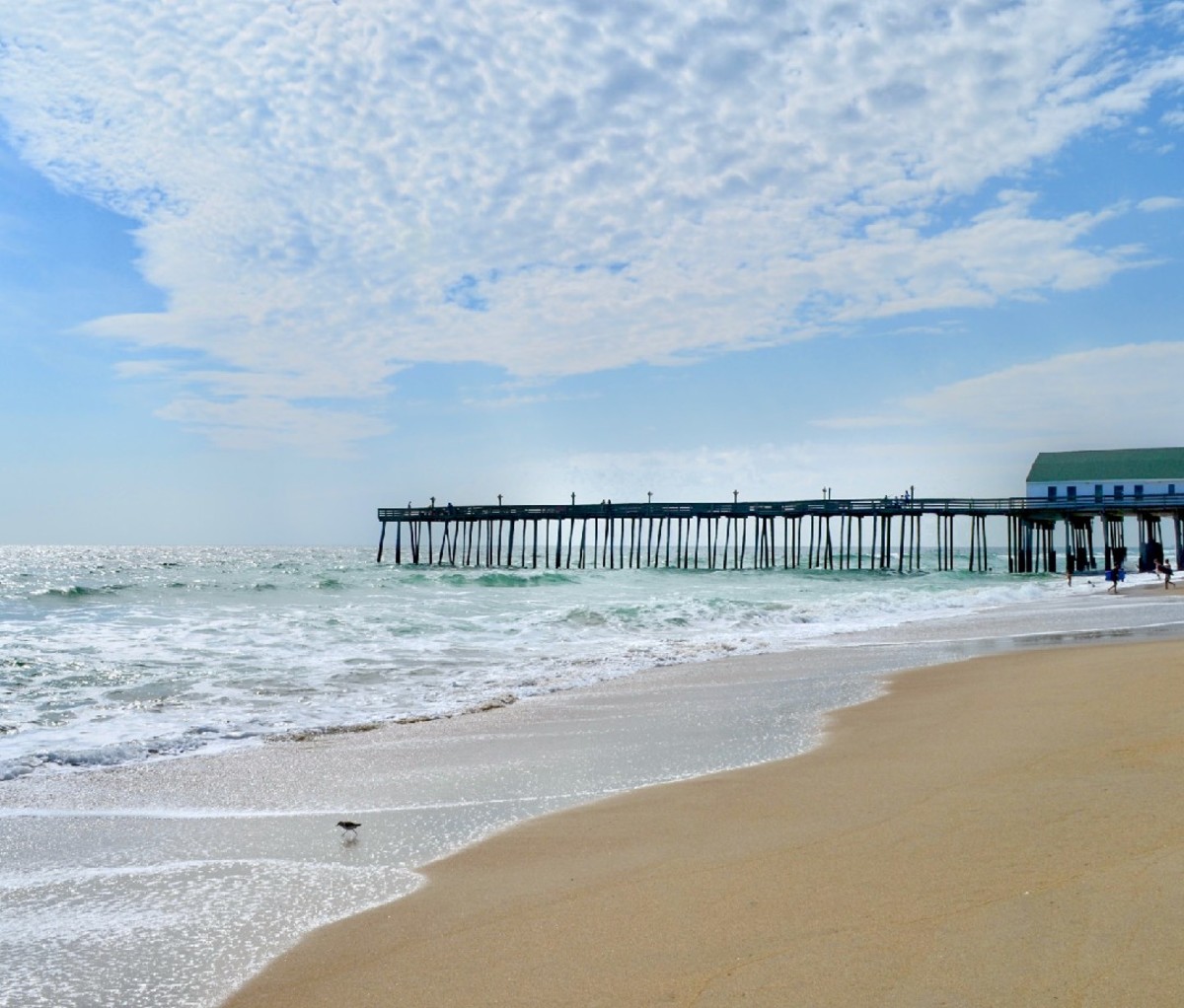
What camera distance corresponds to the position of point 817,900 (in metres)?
3.20

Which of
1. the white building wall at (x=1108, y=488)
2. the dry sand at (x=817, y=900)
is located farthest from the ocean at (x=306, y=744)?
the white building wall at (x=1108, y=488)

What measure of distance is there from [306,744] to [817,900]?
4.75 metres

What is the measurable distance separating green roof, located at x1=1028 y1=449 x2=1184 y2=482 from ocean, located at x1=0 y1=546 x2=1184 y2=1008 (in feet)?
126

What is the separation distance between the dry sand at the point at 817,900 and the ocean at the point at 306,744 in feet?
1.25

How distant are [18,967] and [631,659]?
9.59 meters

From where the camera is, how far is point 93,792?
564cm

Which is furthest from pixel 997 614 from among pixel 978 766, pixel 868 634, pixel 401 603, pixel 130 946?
pixel 130 946

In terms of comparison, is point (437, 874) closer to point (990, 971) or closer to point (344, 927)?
point (344, 927)

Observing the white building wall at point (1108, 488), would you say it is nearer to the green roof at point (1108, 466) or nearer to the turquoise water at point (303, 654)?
the green roof at point (1108, 466)

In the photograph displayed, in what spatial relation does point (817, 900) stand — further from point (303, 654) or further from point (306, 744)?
point (303, 654)

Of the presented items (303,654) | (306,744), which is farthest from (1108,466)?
(306,744)

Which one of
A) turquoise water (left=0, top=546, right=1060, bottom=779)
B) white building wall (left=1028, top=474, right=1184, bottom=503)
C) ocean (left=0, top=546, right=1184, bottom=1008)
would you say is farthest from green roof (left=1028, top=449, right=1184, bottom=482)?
ocean (left=0, top=546, right=1184, bottom=1008)

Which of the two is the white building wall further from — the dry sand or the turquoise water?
the dry sand

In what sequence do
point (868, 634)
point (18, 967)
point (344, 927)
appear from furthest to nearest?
point (868, 634), point (344, 927), point (18, 967)
